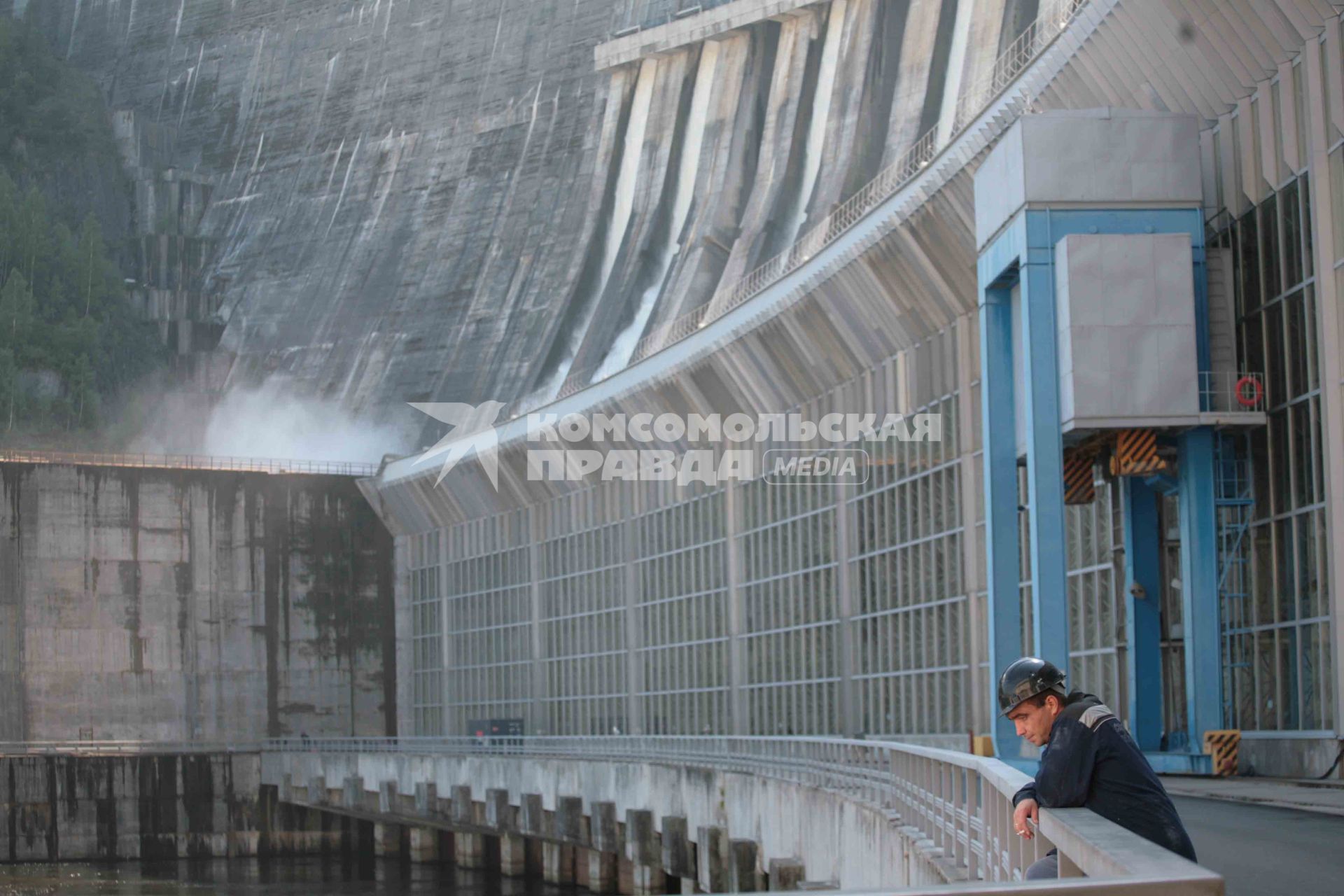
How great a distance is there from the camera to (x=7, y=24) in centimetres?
10781

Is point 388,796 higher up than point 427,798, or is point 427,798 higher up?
point 427,798

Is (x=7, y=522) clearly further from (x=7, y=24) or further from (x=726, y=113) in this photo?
(x=7, y=24)

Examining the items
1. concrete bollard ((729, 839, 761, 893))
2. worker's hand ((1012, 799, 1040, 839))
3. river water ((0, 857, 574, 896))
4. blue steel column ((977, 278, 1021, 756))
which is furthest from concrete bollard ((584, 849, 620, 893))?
worker's hand ((1012, 799, 1040, 839))

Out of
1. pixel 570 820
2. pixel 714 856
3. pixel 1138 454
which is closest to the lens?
pixel 1138 454

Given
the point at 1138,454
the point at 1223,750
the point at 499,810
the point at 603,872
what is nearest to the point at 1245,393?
the point at 1138,454

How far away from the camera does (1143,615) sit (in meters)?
28.2

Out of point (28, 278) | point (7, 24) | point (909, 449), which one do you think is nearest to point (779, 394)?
point (909, 449)

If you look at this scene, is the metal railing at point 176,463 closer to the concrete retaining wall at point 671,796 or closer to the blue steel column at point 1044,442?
the concrete retaining wall at point 671,796

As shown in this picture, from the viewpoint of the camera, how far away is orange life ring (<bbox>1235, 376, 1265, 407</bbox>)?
85.0 feet

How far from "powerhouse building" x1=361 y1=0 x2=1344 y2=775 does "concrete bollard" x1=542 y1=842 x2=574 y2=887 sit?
5498 millimetres

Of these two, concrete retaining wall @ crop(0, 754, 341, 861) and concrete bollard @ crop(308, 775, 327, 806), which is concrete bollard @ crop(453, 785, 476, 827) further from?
concrete retaining wall @ crop(0, 754, 341, 861)

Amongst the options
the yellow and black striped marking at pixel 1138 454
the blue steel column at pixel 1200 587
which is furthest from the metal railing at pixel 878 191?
the blue steel column at pixel 1200 587

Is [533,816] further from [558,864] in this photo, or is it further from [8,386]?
[8,386]

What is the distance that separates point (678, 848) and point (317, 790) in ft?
76.8
